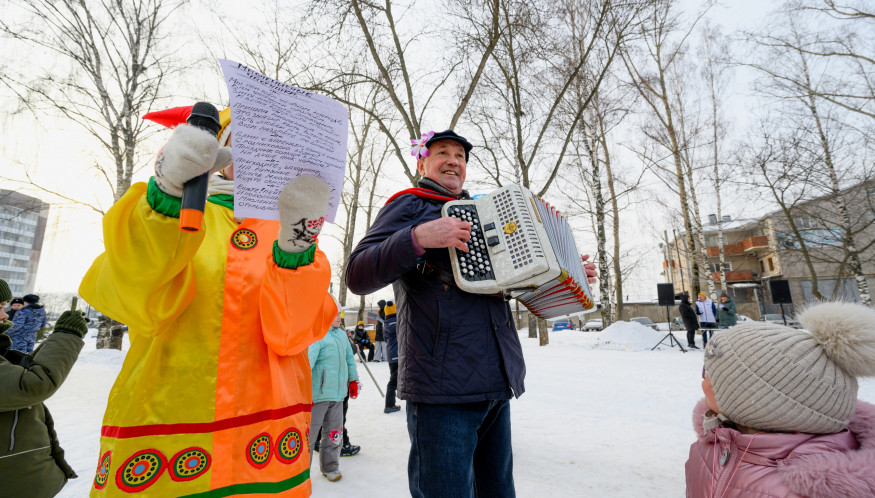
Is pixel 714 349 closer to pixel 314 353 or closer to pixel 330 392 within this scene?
pixel 330 392

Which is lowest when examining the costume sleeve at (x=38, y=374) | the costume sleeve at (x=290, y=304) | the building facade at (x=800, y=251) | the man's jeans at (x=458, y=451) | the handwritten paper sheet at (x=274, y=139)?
the man's jeans at (x=458, y=451)

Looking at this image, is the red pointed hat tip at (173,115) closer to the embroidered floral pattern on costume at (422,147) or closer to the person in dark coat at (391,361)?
the embroidered floral pattern on costume at (422,147)

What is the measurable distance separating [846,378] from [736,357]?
0.35 metres

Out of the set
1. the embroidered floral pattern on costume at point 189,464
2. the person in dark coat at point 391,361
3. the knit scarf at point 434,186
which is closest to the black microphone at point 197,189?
the embroidered floral pattern on costume at point 189,464

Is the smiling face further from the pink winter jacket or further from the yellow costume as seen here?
the pink winter jacket

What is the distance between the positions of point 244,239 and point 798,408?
2.12 metres

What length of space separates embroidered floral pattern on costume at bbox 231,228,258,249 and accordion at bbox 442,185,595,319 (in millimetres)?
884

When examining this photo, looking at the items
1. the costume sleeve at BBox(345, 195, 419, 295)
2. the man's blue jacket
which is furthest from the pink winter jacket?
the costume sleeve at BBox(345, 195, 419, 295)

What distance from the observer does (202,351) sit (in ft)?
3.98

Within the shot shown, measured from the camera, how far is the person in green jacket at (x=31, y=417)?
2047 mm

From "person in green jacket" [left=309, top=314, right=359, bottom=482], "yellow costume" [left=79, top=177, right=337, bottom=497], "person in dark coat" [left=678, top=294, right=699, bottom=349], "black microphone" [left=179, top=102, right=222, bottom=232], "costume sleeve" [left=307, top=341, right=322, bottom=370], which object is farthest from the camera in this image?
"person in dark coat" [left=678, top=294, right=699, bottom=349]

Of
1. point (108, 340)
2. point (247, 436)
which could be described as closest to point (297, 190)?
point (247, 436)

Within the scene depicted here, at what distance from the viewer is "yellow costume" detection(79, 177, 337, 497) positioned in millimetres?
1055

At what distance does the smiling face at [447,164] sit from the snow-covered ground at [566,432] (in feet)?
8.87
